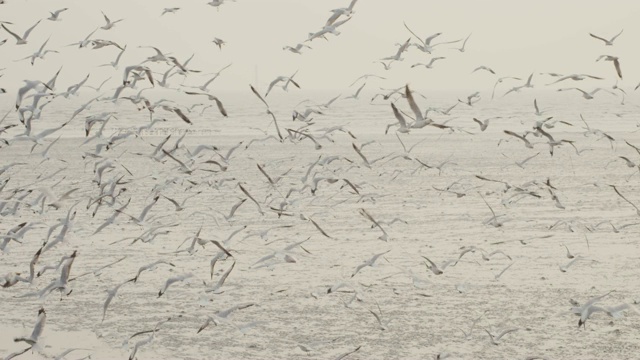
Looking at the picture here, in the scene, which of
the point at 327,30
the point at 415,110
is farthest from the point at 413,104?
the point at 327,30

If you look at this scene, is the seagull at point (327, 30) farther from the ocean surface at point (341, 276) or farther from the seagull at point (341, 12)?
the ocean surface at point (341, 276)

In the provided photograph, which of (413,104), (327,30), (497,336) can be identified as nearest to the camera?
(413,104)

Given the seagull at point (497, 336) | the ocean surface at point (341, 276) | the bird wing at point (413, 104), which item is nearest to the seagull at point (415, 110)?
the bird wing at point (413, 104)

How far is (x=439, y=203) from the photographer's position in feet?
74.3

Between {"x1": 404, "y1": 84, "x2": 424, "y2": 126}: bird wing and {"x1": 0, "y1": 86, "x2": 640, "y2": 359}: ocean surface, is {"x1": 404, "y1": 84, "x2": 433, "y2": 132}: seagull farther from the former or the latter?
{"x1": 0, "y1": 86, "x2": 640, "y2": 359}: ocean surface

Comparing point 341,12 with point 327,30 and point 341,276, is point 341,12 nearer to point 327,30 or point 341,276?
point 327,30

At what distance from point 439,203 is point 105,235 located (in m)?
8.55

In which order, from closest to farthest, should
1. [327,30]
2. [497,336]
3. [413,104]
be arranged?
[413,104] < [497,336] < [327,30]

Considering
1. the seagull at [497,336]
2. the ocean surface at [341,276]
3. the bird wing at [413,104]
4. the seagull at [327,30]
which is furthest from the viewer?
the seagull at [327,30]

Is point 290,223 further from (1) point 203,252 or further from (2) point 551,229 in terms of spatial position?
(2) point 551,229

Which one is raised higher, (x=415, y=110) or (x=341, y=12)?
(x=341, y=12)

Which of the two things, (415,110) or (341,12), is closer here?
(415,110)

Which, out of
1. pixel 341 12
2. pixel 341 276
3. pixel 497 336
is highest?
pixel 341 12

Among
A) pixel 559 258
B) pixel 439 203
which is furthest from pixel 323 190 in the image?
pixel 559 258
